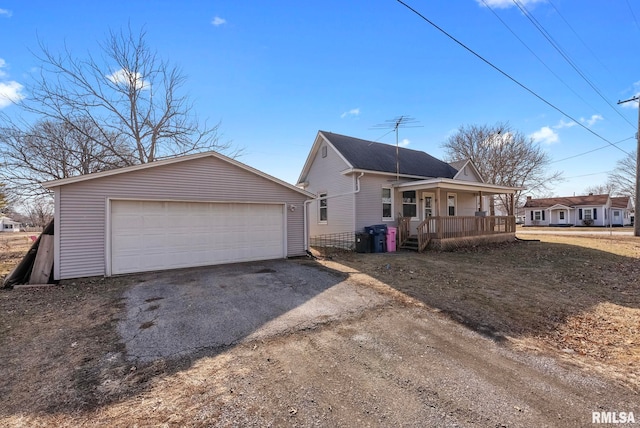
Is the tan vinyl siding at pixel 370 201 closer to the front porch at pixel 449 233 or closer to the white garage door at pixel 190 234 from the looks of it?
the front porch at pixel 449 233

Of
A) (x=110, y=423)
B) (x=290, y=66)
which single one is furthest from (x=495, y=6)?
(x=110, y=423)

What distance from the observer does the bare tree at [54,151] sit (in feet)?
44.1

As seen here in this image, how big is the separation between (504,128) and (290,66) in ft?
89.5

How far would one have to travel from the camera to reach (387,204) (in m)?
14.0

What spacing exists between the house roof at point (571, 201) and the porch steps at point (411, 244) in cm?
3679

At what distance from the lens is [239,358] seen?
11.4 feet

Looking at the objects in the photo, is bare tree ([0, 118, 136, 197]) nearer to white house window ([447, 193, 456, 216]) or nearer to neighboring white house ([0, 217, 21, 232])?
white house window ([447, 193, 456, 216])

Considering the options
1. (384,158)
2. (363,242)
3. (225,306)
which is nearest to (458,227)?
(363,242)

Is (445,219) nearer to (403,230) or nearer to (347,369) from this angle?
(403,230)

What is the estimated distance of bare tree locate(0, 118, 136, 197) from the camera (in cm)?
1343

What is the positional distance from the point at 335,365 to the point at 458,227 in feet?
38.8

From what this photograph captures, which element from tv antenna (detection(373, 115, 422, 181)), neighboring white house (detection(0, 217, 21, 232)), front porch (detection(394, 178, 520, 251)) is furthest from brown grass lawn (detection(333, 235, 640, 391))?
neighboring white house (detection(0, 217, 21, 232))


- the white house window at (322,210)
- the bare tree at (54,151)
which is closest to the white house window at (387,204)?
the white house window at (322,210)

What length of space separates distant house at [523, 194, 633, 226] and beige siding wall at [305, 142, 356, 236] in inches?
1478
